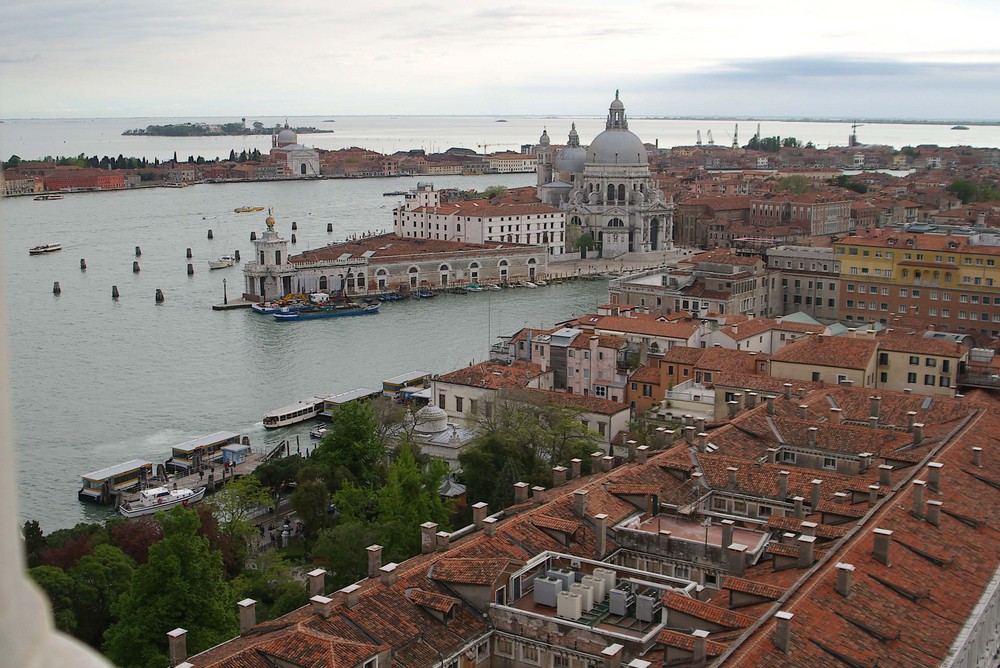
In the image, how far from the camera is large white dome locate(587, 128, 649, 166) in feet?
130

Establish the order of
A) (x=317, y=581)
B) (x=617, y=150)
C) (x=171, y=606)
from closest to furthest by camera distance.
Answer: (x=317, y=581) → (x=171, y=606) → (x=617, y=150)

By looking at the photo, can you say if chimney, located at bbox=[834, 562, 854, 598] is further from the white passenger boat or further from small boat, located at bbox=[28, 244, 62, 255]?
small boat, located at bbox=[28, 244, 62, 255]

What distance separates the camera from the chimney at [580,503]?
6879 millimetres

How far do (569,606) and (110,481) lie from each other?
313 inches

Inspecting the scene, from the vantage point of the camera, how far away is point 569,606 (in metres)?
5.54

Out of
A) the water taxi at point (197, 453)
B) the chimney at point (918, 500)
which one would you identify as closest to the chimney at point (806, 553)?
the chimney at point (918, 500)

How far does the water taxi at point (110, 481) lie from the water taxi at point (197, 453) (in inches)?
18.7

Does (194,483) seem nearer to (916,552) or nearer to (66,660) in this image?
(916,552)

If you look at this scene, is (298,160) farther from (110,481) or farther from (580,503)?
(580,503)

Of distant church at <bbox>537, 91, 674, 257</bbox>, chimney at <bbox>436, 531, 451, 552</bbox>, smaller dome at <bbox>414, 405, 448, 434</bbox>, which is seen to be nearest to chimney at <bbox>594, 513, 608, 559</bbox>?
chimney at <bbox>436, 531, 451, 552</bbox>

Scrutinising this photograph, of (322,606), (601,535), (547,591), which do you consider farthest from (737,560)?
(322,606)

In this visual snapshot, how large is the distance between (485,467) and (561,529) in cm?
365

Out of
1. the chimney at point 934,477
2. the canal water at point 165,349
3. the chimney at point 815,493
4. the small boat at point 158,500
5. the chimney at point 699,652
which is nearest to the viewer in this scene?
the chimney at point 699,652

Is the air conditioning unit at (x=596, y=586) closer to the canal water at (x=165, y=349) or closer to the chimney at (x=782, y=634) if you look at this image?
the chimney at (x=782, y=634)
